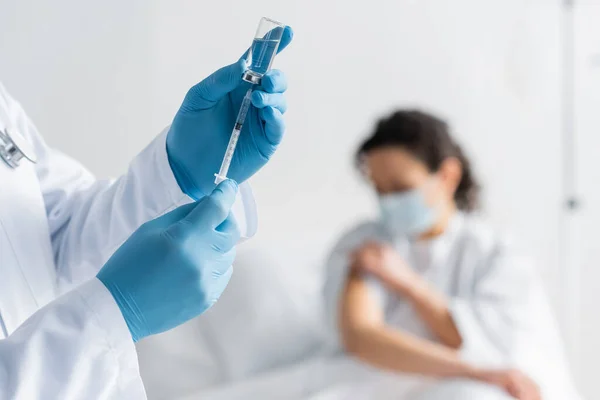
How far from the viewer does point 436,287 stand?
1824 millimetres

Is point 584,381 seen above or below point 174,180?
below

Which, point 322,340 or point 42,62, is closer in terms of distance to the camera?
point 42,62

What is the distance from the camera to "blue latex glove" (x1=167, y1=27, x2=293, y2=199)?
875 millimetres

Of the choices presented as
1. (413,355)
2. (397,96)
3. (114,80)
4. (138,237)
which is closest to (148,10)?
(114,80)

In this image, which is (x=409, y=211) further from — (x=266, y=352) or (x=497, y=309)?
(x=266, y=352)

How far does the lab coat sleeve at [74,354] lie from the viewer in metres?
0.65

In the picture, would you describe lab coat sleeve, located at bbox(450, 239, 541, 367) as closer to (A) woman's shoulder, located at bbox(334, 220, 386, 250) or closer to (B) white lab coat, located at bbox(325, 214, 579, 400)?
(B) white lab coat, located at bbox(325, 214, 579, 400)

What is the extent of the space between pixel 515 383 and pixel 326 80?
111cm

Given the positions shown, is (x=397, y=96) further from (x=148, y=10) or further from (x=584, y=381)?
(x=584, y=381)

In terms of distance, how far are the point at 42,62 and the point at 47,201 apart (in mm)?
795

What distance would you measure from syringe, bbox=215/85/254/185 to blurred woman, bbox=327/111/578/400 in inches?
33.9

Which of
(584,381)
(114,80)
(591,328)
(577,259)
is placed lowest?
(584,381)

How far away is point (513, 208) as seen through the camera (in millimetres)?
2592

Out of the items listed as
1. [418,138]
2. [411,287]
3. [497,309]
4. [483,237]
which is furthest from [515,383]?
[418,138]
